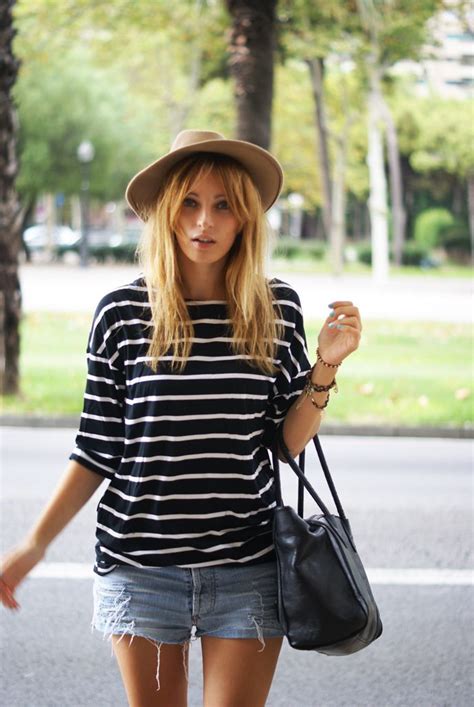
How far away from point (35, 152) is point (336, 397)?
37.7 meters

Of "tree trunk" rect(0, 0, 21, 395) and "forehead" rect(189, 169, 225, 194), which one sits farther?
"tree trunk" rect(0, 0, 21, 395)

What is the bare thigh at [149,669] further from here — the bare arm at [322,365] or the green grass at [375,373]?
the green grass at [375,373]

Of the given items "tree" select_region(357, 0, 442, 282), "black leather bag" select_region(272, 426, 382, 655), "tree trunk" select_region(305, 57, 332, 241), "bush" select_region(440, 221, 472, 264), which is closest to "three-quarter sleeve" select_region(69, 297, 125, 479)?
"black leather bag" select_region(272, 426, 382, 655)

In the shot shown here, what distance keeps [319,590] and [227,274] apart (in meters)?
0.72

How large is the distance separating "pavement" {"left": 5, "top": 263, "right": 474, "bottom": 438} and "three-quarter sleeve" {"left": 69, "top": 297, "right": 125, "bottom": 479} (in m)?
8.71

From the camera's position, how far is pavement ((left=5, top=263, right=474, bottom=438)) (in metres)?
11.4

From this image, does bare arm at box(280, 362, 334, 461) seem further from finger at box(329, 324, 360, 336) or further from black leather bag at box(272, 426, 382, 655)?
black leather bag at box(272, 426, 382, 655)

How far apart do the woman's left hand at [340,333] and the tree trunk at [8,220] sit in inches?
393

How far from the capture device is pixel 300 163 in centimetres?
5088

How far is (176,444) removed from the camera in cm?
254

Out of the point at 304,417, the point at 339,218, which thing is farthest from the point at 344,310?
the point at 339,218

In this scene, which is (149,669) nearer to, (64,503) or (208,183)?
(64,503)

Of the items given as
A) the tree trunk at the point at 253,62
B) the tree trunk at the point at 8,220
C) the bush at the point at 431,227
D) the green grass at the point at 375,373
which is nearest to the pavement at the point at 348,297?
the green grass at the point at 375,373

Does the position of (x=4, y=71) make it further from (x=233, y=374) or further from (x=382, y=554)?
(x=233, y=374)
